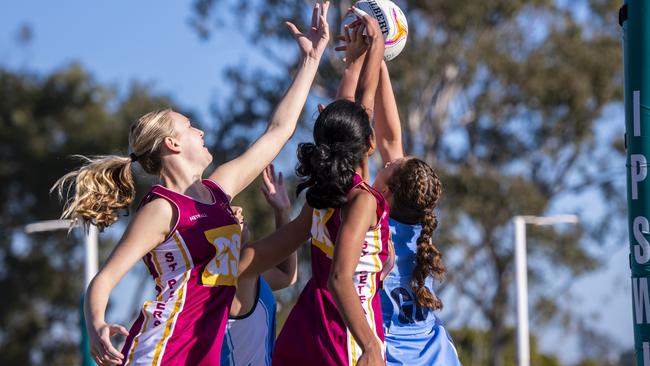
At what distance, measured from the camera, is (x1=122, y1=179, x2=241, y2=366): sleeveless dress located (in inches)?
158

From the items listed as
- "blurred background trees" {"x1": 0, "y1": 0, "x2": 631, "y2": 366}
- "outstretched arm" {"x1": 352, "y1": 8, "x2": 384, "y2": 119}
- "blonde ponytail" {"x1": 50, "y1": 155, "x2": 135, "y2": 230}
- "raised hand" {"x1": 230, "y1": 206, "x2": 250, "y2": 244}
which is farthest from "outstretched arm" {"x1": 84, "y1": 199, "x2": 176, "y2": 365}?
"blurred background trees" {"x1": 0, "y1": 0, "x2": 631, "y2": 366}

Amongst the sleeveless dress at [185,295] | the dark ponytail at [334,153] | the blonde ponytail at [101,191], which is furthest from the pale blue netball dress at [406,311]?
the blonde ponytail at [101,191]

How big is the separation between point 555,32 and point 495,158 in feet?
10.2

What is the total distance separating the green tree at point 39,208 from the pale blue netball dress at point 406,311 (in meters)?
22.5

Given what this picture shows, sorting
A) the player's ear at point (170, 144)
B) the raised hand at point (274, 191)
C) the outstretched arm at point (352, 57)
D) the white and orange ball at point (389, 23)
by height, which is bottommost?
the raised hand at point (274, 191)

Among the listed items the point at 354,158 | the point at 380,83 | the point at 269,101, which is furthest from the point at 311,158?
the point at 269,101

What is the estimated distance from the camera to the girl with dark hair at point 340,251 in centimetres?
381

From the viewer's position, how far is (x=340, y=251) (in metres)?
3.83

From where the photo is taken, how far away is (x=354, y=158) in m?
4.03

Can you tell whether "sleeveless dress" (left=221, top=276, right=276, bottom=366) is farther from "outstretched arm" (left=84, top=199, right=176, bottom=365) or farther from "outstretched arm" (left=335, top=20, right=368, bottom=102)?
"outstretched arm" (left=335, top=20, right=368, bottom=102)

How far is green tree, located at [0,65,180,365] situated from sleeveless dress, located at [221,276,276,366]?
2215 cm

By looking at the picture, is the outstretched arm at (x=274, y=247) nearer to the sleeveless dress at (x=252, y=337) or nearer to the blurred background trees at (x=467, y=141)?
the sleeveless dress at (x=252, y=337)

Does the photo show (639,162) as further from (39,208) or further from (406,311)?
(39,208)

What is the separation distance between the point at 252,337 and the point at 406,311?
2.26ft
